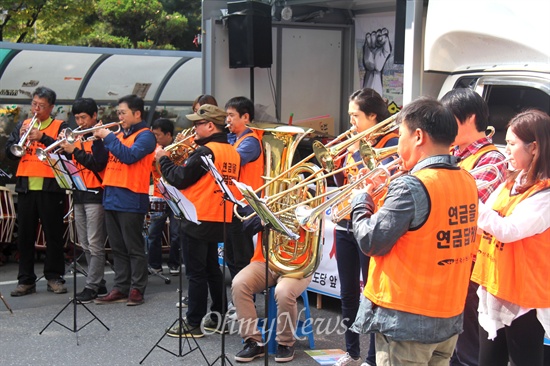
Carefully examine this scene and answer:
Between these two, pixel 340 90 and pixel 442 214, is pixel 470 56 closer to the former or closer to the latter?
pixel 442 214

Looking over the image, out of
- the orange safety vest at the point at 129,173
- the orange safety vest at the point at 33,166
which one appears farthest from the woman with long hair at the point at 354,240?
the orange safety vest at the point at 33,166

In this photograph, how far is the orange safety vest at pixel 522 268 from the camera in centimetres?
350

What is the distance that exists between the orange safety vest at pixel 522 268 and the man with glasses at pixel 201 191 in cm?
231

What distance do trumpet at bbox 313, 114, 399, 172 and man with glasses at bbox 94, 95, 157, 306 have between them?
2494 millimetres

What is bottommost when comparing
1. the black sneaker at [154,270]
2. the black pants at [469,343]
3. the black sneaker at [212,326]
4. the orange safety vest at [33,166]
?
the black sneaker at [154,270]

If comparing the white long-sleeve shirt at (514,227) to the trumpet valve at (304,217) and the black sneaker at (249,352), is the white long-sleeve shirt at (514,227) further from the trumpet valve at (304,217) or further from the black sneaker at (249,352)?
the black sneaker at (249,352)

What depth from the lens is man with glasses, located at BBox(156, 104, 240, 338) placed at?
5484 millimetres

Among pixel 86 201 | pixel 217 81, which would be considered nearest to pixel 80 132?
pixel 86 201

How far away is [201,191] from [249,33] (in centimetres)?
257

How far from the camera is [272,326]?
536 cm

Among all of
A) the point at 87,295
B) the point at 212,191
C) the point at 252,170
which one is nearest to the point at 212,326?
the point at 212,191

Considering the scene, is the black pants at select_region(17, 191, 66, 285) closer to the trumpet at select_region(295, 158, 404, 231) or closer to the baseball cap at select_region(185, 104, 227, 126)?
the baseball cap at select_region(185, 104, 227, 126)

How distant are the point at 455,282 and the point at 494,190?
987mm

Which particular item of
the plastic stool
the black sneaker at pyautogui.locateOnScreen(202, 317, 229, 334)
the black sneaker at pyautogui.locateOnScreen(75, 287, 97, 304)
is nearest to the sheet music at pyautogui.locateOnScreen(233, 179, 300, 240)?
the plastic stool
